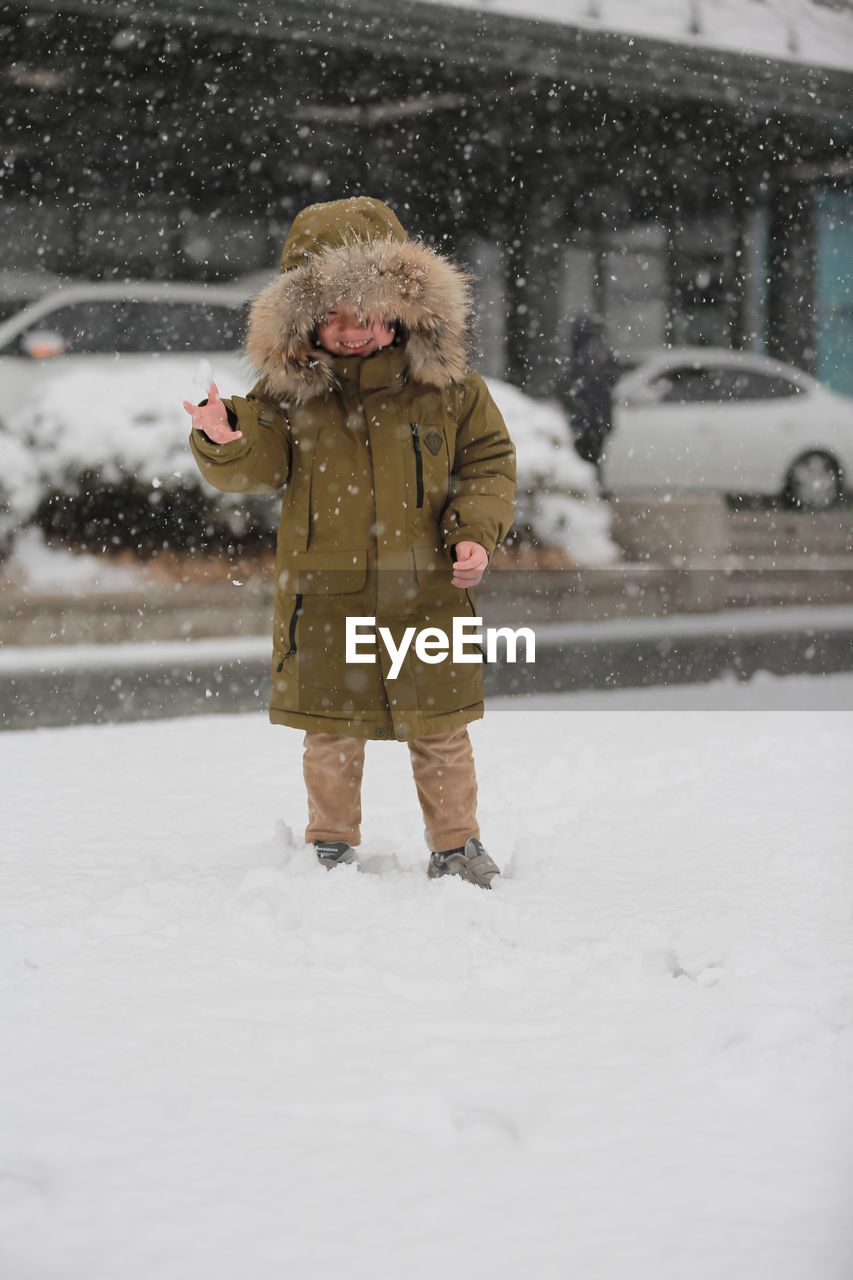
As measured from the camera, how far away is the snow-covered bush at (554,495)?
8.12m

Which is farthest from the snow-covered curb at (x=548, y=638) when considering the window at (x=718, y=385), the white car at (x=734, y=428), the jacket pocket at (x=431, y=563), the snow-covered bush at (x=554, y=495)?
the window at (x=718, y=385)

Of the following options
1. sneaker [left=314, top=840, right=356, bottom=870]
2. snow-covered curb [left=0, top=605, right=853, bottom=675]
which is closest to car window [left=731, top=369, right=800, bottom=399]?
snow-covered curb [left=0, top=605, right=853, bottom=675]

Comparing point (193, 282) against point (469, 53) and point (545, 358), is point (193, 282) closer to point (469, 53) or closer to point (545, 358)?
point (545, 358)

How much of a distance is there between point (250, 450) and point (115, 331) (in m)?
6.27

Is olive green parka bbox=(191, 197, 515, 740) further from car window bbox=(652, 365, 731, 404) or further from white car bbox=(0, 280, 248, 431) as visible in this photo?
car window bbox=(652, 365, 731, 404)

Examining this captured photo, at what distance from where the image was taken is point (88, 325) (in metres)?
9.19

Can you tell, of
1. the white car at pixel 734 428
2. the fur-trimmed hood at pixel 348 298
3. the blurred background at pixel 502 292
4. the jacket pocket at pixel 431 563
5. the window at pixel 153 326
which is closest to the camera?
the fur-trimmed hood at pixel 348 298

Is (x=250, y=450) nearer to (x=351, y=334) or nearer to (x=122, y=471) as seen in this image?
(x=351, y=334)

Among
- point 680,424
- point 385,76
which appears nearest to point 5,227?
point 385,76

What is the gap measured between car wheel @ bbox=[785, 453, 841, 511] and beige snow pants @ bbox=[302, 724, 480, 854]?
32.0 feet

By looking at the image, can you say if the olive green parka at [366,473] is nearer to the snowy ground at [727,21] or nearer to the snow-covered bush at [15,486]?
the snow-covered bush at [15,486]

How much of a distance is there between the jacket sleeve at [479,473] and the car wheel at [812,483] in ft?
31.7

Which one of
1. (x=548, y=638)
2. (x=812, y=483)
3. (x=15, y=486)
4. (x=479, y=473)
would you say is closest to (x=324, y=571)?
(x=479, y=473)

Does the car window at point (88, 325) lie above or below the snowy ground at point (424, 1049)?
above
